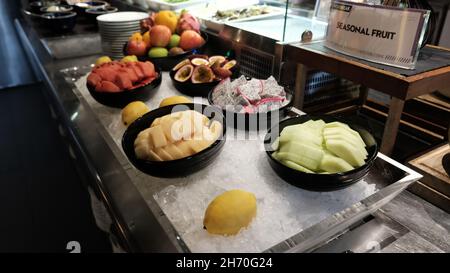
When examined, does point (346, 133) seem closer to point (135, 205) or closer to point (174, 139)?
point (174, 139)

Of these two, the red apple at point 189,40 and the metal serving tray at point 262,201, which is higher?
the red apple at point 189,40

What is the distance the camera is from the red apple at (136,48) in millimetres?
1712

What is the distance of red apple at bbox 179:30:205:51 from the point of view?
1747 millimetres

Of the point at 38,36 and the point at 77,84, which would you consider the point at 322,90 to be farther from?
the point at 38,36

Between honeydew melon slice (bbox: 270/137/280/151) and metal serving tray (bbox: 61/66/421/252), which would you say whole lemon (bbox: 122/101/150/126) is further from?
honeydew melon slice (bbox: 270/137/280/151)

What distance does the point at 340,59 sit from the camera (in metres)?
1.12

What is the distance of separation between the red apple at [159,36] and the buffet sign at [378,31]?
891 millimetres

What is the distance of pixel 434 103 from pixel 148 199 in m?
1.13

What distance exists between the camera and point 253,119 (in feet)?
3.58

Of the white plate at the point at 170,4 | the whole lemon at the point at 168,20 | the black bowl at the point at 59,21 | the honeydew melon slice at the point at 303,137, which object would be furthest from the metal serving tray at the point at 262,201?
the black bowl at the point at 59,21

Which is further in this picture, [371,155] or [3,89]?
[3,89]

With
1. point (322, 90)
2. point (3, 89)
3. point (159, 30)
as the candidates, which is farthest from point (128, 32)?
point (3, 89)

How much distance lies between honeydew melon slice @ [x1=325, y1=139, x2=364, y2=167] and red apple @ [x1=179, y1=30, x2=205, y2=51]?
3.73ft

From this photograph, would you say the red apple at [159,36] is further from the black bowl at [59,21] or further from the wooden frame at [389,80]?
the black bowl at [59,21]
